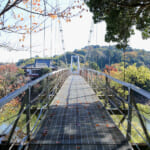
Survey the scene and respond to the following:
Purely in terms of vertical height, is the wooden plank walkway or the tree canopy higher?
the tree canopy

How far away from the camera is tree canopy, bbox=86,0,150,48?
15.5 feet

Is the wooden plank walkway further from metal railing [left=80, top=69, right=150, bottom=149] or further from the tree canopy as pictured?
the tree canopy

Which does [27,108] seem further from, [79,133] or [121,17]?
[121,17]

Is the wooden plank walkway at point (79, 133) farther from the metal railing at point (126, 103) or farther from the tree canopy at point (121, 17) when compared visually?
the tree canopy at point (121, 17)

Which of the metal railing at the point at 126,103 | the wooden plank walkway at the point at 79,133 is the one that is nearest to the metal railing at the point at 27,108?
the wooden plank walkway at the point at 79,133

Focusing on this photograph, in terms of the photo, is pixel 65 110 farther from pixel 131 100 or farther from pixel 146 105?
pixel 146 105

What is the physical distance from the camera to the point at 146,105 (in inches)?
427

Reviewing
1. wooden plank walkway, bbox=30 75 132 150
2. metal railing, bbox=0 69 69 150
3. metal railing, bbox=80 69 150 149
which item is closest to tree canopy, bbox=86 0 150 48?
metal railing, bbox=80 69 150 149

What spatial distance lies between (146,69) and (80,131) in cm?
1132

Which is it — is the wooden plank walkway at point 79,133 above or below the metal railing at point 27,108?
below

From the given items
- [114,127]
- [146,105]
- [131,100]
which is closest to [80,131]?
[114,127]

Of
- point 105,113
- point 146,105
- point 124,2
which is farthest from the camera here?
point 146,105

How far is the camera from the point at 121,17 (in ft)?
17.1

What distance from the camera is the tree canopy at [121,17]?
472cm
